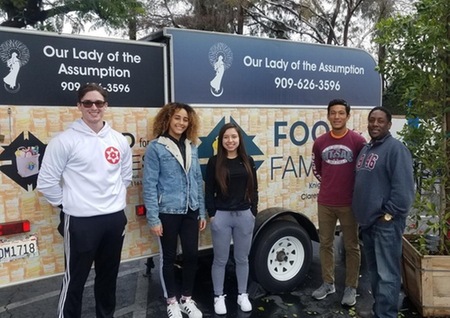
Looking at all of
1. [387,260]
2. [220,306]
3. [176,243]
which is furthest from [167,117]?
[387,260]

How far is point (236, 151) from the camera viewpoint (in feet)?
12.1

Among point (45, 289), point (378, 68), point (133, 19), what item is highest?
point (133, 19)

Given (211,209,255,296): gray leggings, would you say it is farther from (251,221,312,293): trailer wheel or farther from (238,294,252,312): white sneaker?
(251,221,312,293): trailer wheel

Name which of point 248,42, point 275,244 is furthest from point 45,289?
point 248,42

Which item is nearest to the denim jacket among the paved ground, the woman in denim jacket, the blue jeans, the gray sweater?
the woman in denim jacket

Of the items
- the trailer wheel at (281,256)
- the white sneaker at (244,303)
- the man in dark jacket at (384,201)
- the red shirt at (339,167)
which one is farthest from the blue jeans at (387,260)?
the white sneaker at (244,303)

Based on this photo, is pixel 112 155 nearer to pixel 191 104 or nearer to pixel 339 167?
pixel 191 104

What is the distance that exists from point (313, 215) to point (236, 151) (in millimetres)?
1501

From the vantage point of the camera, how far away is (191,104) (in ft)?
12.2

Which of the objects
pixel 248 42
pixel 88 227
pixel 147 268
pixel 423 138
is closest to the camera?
pixel 88 227

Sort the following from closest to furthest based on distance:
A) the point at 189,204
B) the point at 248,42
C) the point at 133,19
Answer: the point at 189,204 → the point at 248,42 → the point at 133,19

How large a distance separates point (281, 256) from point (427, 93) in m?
2.13

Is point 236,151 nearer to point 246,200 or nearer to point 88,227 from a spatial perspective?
point 246,200

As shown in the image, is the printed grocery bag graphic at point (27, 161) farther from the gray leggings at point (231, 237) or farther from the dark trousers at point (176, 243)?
the gray leggings at point (231, 237)
